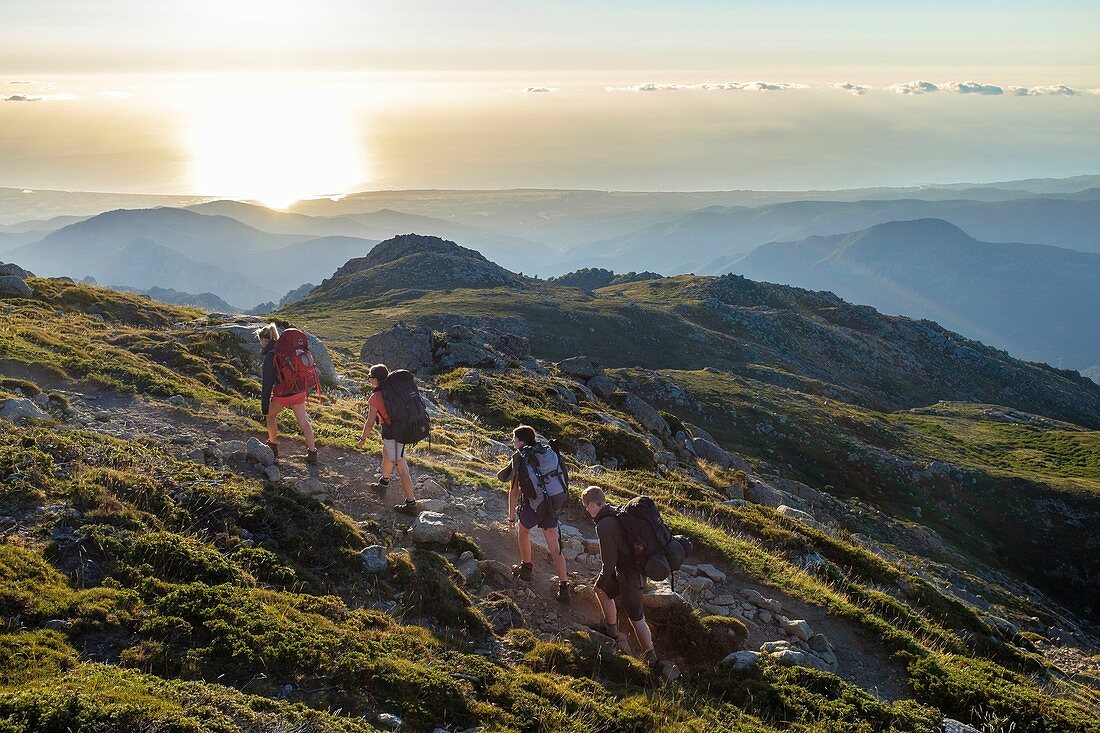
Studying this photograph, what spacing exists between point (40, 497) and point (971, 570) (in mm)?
51322

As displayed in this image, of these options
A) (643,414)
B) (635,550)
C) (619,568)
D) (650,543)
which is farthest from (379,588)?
(643,414)

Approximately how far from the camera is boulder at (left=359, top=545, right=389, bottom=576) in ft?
36.5

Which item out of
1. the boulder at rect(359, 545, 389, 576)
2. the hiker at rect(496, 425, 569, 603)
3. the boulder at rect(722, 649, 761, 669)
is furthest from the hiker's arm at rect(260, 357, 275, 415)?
the boulder at rect(722, 649, 761, 669)

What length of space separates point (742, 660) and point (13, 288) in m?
35.5

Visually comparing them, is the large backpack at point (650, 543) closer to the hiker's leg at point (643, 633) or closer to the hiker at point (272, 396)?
the hiker's leg at point (643, 633)

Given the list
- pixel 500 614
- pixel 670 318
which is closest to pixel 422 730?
pixel 500 614

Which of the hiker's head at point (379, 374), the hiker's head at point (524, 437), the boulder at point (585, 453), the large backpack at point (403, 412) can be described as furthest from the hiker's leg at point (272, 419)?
the boulder at point (585, 453)

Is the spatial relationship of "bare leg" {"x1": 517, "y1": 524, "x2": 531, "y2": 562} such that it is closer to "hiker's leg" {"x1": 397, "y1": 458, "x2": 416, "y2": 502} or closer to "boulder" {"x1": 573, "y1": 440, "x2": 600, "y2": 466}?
"hiker's leg" {"x1": 397, "y1": 458, "x2": 416, "y2": 502}

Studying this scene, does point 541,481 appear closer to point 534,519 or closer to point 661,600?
point 534,519

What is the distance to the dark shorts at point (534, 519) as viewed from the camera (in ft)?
39.7

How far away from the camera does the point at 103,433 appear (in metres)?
14.4

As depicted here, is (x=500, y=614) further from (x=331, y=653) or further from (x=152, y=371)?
(x=152, y=371)

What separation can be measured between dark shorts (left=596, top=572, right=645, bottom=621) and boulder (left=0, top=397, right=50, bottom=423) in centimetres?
1320

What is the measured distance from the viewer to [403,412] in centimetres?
1362
